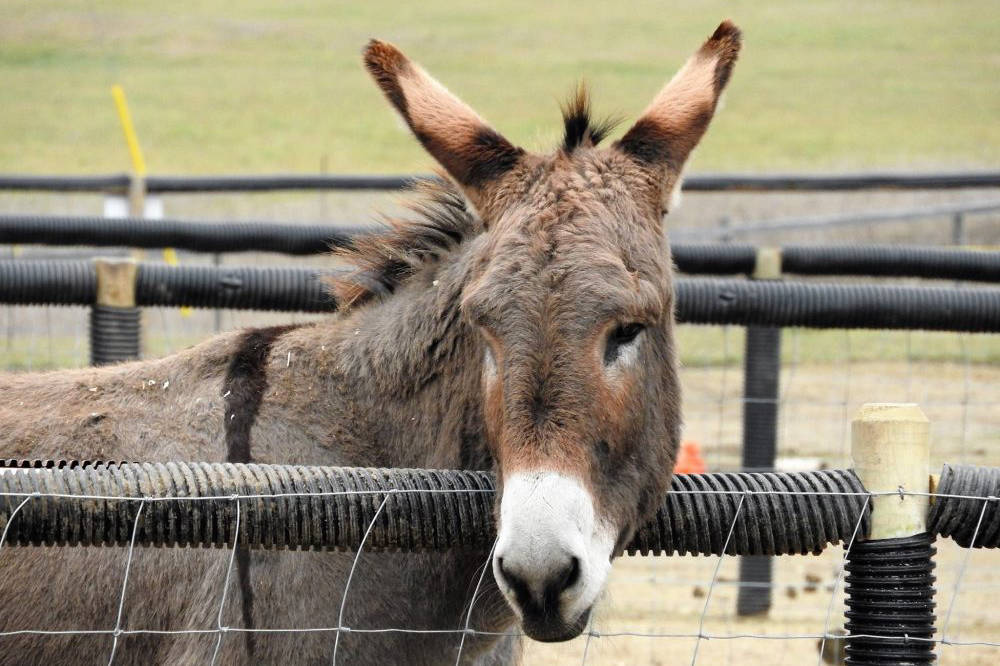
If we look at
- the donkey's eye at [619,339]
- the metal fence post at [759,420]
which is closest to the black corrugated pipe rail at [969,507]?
the donkey's eye at [619,339]

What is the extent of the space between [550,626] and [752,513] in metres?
0.50

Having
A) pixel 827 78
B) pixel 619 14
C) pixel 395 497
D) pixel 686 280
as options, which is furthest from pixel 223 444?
pixel 619 14

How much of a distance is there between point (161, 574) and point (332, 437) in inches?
22.1

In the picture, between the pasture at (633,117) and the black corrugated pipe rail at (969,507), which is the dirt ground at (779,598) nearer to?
the pasture at (633,117)

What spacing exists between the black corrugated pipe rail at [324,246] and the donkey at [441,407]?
2.29 metres

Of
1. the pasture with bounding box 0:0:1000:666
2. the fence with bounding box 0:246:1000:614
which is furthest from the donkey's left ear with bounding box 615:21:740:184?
the fence with bounding box 0:246:1000:614

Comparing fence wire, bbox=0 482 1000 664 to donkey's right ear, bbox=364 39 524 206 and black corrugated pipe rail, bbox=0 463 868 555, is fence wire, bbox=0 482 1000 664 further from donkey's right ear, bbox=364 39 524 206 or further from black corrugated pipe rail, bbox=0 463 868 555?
donkey's right ear, bbox=364 39 524 206

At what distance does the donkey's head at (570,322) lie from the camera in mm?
2266

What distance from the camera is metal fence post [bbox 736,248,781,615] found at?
6062 mm

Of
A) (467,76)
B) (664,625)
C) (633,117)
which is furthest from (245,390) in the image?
(467,76)

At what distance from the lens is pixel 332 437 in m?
3.09

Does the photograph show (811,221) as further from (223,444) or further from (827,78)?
(827,78)

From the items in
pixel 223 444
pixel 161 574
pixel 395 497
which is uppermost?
pixel 395 497

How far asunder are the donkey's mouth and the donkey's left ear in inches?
44.9
